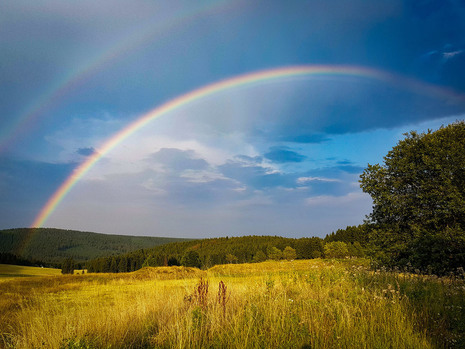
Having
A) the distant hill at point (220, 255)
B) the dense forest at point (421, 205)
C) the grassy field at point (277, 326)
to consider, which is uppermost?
the dense forest at point (421, 205)

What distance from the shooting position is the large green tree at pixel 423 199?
627 inches

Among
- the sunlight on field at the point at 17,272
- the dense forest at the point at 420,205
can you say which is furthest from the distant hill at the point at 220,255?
the dense forest at the point at 420,205

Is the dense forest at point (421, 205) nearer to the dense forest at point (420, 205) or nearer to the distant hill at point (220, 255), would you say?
the dense forest at point (420, 205)

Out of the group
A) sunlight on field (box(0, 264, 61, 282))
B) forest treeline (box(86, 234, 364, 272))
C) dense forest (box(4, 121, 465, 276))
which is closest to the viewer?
dense forest (box(4, 121, 465, 276))

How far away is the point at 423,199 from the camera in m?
18.0

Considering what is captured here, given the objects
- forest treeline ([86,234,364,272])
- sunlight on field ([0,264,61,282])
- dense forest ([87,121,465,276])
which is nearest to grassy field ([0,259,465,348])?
dense forest ([87,121,465,276])

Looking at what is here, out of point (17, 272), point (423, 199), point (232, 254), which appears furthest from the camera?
point (232, 254)

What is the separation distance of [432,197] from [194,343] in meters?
18.6

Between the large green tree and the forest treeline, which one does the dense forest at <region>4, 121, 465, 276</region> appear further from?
the forest treeline

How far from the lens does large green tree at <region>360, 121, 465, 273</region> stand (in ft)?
52.3

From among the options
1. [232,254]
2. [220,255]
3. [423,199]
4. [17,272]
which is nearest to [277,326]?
[423,199]

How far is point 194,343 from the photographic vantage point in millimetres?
4195

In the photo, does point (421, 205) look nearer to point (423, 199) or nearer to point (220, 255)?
point (423, 199)

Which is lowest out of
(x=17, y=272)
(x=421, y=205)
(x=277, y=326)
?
(x=17, y=272)
